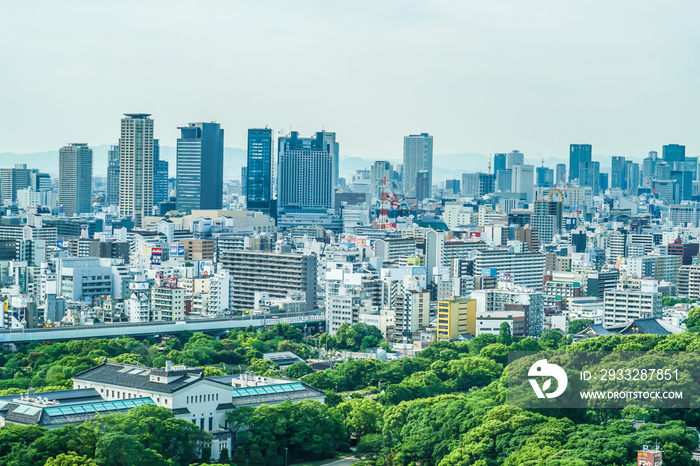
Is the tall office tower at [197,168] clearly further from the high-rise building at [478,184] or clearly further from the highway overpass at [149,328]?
the highway overpass at [149,328]

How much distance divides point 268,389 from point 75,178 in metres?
100

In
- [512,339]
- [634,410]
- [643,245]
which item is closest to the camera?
[634,410]

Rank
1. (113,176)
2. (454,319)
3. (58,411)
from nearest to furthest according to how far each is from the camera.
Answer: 1. (58,411)
2. (454,319)
3. (113,176)

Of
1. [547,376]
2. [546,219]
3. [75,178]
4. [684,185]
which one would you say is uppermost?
[684,185]

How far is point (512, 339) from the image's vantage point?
135 ft

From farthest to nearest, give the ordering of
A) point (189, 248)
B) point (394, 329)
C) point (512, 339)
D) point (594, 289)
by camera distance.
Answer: point (189, 248) < point (594, 289) < point (394, 329) < point (512, 339)

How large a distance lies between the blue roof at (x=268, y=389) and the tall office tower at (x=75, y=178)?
324 feet

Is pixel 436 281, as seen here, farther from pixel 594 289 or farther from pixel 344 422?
pixel 344 422

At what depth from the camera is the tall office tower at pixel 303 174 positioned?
131 m

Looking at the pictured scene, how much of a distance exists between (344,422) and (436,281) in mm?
26729

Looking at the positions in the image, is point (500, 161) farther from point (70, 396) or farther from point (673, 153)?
point (70, 396)

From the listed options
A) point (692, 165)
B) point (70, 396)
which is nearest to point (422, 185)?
point (692, 165)

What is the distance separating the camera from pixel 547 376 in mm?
26781

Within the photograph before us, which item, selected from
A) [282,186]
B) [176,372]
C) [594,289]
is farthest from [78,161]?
[176,372]
